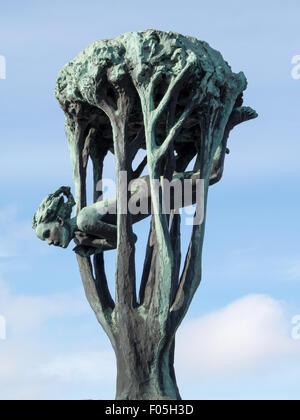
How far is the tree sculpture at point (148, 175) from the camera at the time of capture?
1527 cm

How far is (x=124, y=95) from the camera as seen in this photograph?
1546 centimetres

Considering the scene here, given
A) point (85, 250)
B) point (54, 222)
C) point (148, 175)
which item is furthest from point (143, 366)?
point (148, 175)

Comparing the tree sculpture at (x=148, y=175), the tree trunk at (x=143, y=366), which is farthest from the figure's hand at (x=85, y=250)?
the tree trunk at (x=143, y=366)

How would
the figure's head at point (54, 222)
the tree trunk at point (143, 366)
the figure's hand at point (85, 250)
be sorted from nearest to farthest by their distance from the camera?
the tree trunk at point (143, 366) < the figure's head at point (54, 222) < the figure's hand at point (85, 250)

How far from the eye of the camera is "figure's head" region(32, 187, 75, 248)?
52.7ft

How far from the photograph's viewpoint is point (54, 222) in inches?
634

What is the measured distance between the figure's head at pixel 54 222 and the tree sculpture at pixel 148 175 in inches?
0.6

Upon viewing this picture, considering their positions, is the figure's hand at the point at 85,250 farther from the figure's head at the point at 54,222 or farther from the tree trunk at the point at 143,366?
the tree trunk at the point at 143,366

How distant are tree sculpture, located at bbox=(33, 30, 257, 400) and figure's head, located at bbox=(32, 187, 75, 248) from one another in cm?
2
